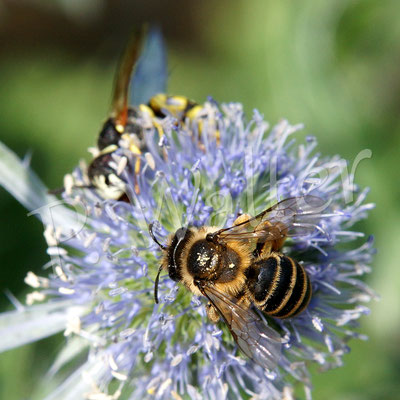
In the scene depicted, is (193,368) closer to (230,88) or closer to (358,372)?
(358,372)

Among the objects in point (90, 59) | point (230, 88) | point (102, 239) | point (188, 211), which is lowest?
point (102, 239)

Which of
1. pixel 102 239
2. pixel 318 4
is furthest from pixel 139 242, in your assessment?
pixel 318 4

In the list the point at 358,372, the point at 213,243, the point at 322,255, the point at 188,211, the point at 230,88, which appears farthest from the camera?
the point at 230,88

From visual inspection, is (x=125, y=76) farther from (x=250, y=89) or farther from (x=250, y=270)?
(x=250, y=89)

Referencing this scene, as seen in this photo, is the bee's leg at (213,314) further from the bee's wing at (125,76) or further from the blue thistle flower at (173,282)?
the bee's wing at (125,76)

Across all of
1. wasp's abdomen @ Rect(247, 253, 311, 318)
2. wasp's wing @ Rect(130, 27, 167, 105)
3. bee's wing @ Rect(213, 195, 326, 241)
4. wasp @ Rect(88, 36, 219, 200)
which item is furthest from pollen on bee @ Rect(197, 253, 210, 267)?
wasp's wing @ Rect(130, 27, 167, 105)

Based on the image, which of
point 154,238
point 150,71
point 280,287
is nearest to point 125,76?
point 150,71

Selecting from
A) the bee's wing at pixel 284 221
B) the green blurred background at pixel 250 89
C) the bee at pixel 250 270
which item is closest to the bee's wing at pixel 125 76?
the bee at pixel 250 270
